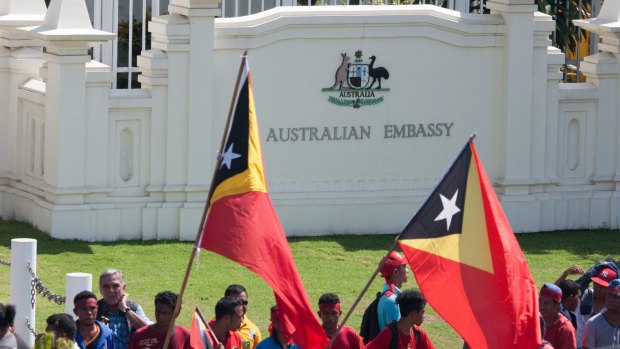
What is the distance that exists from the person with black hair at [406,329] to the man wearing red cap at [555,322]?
1.09 m

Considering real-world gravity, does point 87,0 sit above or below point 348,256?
above

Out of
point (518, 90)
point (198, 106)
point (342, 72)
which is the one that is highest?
point (342, 72)

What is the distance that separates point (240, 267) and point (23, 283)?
12.8ft

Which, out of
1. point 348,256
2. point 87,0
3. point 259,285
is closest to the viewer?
point 259,285

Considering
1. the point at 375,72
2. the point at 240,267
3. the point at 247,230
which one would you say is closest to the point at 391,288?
the point at 247,230

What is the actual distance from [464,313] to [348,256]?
697 centimetres

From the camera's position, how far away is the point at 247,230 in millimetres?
10461

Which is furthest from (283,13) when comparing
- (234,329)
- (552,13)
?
(234,329)

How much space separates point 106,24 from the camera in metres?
18.4

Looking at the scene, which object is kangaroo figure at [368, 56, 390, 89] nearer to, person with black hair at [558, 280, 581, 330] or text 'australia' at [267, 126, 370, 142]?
text 'australia' at [267, 126, 370, 142]

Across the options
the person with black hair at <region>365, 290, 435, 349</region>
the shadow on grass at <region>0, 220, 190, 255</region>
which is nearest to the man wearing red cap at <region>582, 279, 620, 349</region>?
the person with black hair at <region>365, 290, 435, 349</region>

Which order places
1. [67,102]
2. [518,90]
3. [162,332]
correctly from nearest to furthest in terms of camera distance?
1. [162,332]
2. [67,102]
3. [518,90]

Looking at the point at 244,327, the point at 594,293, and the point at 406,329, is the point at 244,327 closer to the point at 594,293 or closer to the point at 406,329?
the point at 406,329

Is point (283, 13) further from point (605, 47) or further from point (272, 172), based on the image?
point (605, 47)
